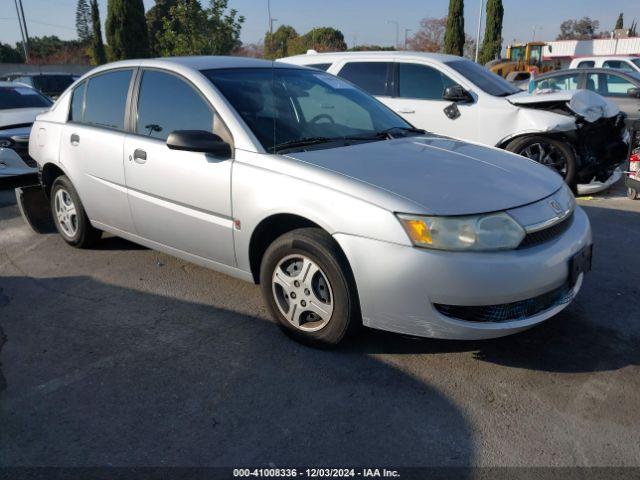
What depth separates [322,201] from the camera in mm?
2854

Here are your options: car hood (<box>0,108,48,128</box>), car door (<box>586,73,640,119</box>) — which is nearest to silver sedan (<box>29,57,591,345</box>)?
car hood (<box>0,108,48,128</box>)

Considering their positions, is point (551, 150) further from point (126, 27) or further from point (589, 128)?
point (126, 27)

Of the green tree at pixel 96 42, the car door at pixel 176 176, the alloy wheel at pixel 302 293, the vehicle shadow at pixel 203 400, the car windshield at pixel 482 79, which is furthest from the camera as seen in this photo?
the green tree at pixel 96 42

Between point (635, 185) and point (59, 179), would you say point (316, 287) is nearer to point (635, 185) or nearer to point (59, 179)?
point (59, 179)

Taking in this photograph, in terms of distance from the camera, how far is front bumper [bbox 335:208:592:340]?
2594 mm

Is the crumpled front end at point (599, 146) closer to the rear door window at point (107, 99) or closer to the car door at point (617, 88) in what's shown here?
the car door at point (617, 88)

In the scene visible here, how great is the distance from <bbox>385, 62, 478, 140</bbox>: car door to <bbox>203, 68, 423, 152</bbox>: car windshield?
9.63ft

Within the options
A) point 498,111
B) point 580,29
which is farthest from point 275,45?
point 580,29

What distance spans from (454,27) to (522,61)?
529 cm

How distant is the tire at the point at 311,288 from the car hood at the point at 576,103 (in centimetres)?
472

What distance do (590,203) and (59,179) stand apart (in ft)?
18.7

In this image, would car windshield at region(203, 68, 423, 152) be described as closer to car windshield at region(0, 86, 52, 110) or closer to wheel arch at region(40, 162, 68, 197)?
wheel arch at region(40, 162, 68, 197)

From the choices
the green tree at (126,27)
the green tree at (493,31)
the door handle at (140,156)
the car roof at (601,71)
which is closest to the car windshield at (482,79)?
the car roof at (601,71)

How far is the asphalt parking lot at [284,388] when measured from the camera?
2.36 metres
